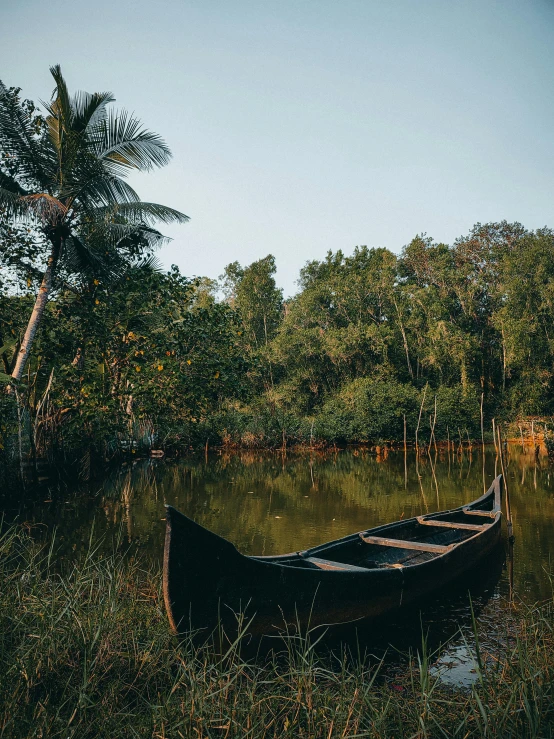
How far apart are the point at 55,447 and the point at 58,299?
3.13 meters

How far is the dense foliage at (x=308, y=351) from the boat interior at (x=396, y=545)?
212 inches

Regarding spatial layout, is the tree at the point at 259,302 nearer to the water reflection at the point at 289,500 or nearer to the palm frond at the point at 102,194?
the water reflection at the point at 289,500

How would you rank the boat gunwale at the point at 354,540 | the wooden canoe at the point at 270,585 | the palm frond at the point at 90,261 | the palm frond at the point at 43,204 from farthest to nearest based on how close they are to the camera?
the palm frond at the point at 90,261 < the palm frond at the point at 43,204 < the boat gunwale at the point at 354,540 < the wooden canoe at the point at 270,585

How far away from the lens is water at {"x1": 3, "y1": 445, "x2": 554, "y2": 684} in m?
5.57

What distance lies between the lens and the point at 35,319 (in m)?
9.09

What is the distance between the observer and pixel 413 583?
485cm

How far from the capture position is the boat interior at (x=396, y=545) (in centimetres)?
486

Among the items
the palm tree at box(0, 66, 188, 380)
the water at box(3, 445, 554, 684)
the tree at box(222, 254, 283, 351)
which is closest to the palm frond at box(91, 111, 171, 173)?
the palm tree at box(0, 66, 188, 380)

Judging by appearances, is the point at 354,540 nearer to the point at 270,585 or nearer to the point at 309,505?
the point at 270,585

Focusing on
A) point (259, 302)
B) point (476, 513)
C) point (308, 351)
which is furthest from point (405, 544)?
point (259, 302)

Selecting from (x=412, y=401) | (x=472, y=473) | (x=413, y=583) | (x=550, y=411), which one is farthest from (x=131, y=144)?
(x=550, y=411)

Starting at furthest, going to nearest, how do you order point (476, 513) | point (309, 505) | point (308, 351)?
point (308, 351), point (309, 505), point (476, 513)

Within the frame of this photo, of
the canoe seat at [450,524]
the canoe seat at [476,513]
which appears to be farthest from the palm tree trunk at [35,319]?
the canoe seat at [476,513]

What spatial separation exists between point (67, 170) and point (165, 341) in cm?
365
